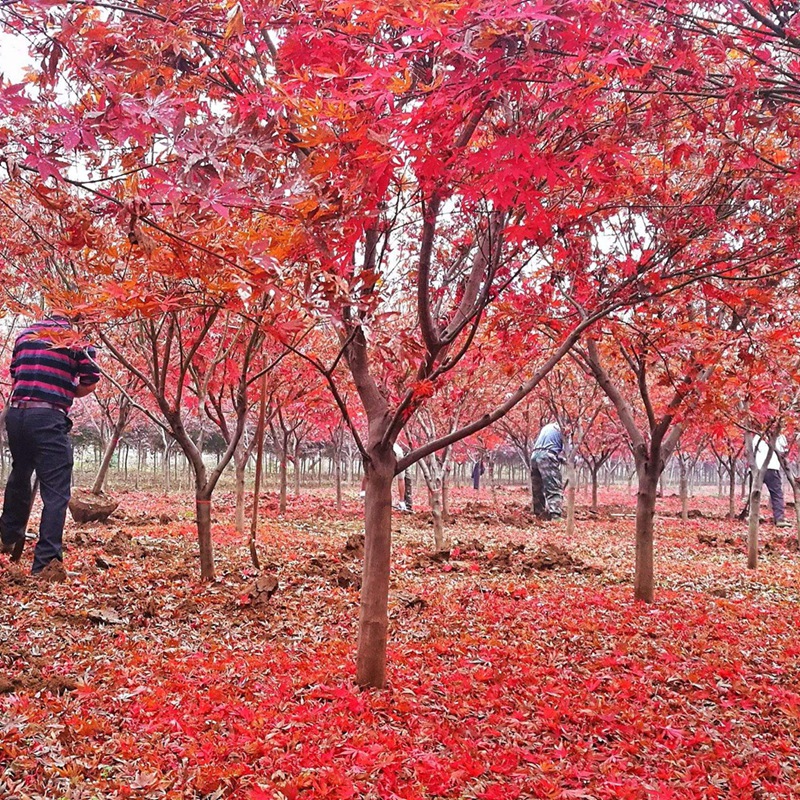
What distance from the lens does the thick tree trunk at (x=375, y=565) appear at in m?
3.56

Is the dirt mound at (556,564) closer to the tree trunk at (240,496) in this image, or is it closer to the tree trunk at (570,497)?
the tree trunk at (570,497)

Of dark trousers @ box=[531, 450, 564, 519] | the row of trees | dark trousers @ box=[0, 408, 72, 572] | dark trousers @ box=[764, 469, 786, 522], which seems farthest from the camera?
dark trousers @ box=[531, 450, 564, 519]

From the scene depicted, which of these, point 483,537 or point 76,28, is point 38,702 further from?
point 483,537

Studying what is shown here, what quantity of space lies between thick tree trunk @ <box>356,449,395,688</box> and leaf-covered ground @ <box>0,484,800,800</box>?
8.5 inches

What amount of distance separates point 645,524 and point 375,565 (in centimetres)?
355

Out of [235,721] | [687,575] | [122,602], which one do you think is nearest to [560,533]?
[687,575]

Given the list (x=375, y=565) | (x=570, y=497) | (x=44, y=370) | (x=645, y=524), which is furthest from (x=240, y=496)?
(x=375, y=565)

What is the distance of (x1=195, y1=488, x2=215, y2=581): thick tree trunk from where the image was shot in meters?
5.50

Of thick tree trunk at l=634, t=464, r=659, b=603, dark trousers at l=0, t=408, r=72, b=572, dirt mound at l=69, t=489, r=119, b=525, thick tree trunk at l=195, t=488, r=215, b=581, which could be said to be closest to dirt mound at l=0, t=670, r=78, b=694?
dark trousers at l=0, t=408, r=72, b=572

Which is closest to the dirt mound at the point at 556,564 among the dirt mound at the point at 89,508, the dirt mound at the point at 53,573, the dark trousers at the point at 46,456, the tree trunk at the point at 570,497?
the tree trunk at the point at 570,497

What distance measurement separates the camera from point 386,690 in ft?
12.0

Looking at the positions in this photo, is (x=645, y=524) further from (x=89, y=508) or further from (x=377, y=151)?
(x=89, y=508)

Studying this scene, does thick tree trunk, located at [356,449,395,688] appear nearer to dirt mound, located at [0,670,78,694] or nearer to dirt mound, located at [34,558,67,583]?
dirt mound, located at [0,670,78,694]

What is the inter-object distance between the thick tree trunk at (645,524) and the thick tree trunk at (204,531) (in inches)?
161
